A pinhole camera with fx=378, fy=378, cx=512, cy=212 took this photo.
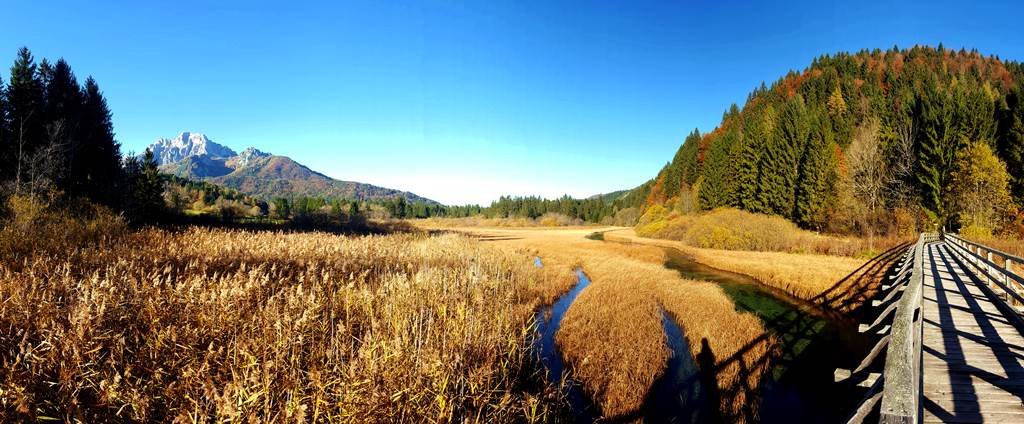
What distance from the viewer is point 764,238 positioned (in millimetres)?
38312

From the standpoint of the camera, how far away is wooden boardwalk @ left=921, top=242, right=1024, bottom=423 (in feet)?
15.9

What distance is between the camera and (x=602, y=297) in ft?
54.0

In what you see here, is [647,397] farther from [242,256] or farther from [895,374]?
[242,256]

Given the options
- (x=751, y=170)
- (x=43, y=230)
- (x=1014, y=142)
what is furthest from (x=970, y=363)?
(x=751, y=170)

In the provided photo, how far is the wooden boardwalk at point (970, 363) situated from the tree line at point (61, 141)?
1671 inches

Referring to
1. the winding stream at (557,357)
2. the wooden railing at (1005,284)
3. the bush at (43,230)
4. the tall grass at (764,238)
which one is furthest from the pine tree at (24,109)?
the tall grass at (764,238)

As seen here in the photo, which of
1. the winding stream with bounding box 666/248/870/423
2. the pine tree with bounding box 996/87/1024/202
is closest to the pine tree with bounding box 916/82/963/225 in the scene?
the pine tree with bounding box 996/87/1024/202

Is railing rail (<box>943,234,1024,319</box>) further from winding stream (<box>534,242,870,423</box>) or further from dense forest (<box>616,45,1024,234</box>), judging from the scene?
dense forest (<box>616,45,1024,234</box>)

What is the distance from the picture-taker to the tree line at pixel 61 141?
30062mm

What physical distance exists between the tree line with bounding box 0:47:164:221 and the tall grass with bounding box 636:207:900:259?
55771mm

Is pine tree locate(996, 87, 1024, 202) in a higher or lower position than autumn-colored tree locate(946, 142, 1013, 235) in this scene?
higher

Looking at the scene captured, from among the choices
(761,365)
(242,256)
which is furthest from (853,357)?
(242,256)

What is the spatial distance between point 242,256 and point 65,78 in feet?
164

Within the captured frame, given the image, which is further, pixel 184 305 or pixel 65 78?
pixel 65 78
